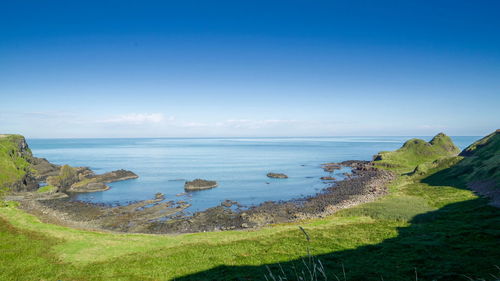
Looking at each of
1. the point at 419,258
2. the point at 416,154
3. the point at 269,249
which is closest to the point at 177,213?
the point at 269,249

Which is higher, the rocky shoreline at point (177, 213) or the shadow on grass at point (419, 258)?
the shadow on grass at point (419, 258)

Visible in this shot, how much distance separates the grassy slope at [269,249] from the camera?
82.0ft

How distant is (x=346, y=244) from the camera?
108ft

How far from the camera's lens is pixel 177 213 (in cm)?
6081

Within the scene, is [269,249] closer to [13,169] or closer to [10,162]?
[13,169]

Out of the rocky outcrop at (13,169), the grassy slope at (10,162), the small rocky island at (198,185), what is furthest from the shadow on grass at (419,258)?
the grassy slope at (10,162)

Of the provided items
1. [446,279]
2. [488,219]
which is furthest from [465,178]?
[446,279]

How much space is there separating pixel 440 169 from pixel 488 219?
186 feet

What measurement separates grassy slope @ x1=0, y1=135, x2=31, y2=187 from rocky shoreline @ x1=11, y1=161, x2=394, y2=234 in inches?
528

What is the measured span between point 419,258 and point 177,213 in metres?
49.0

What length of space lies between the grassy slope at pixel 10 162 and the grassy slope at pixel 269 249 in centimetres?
4239

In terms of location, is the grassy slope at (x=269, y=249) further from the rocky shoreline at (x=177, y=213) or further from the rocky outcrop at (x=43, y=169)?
the rocky outcrop at (x=43, y=169)

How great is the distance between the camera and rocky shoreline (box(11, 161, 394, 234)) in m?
52.3

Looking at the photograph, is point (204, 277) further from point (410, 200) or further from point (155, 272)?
point (410, 200)
